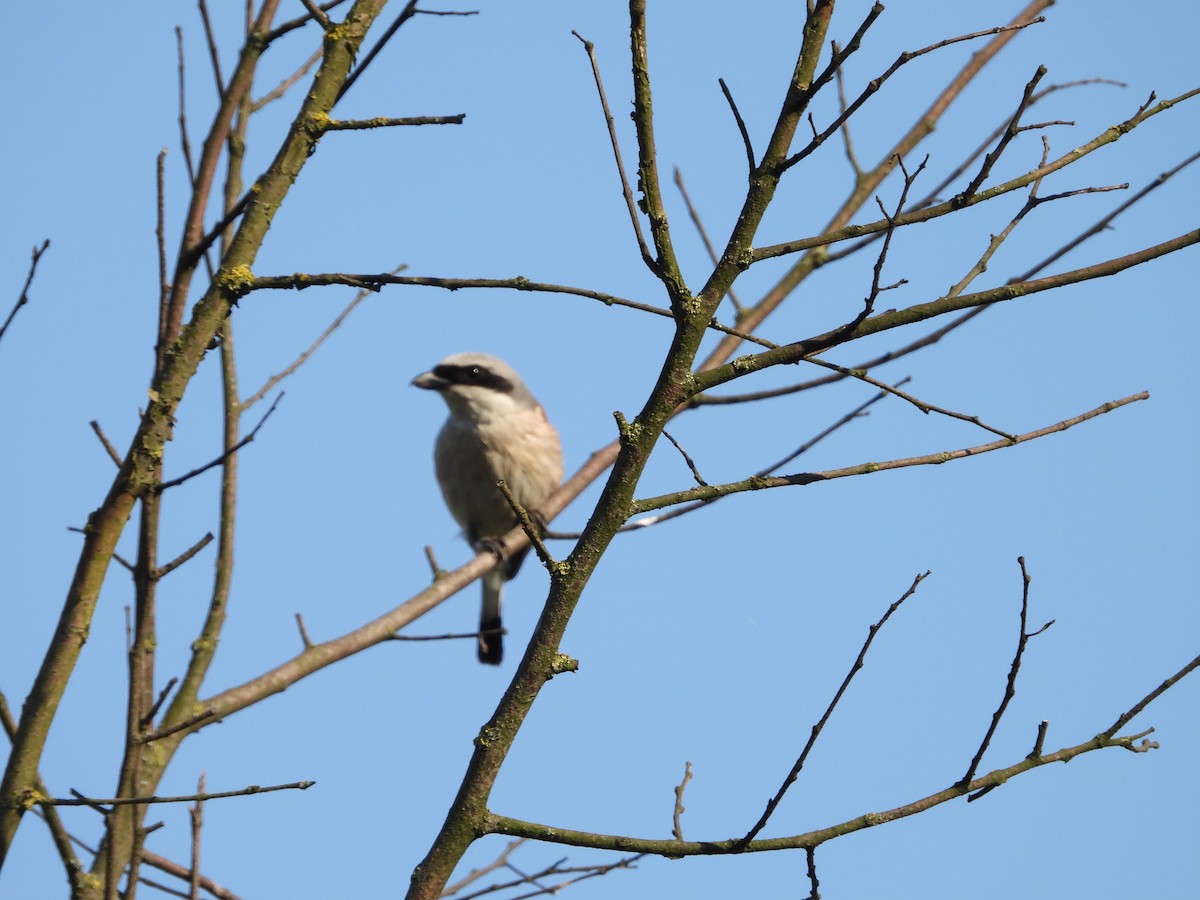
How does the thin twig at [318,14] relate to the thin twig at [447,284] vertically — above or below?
above

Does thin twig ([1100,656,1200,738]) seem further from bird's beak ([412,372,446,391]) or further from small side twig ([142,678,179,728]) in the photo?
bird's beak ([412,372,446,391])

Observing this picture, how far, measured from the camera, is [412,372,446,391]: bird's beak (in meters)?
6.84

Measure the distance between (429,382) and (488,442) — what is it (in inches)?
17.8

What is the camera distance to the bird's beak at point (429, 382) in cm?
684

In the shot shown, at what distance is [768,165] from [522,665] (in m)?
0.92

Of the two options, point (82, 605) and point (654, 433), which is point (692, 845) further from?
point (82, 605)

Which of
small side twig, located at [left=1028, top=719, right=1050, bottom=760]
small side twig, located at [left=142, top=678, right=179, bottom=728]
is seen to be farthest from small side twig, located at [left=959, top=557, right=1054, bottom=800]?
small side twig, located at [left=142, top=678, right=179, bottom=728]

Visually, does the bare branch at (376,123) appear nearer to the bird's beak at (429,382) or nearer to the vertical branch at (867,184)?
the vertical branch at (867,184)

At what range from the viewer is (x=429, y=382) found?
6855mm

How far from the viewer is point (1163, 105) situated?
2.34 meters

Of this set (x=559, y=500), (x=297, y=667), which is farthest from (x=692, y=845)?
(x=559, y=500)

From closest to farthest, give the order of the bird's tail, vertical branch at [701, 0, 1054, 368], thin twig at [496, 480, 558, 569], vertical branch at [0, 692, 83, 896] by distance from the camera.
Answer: thin twig at [496, 480, 558, 569], vertical branch at [0, 692, 83, 896], vertical branch at [701, 0, 1054, 368], the bird's tail

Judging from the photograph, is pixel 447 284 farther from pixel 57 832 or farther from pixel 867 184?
pixel 867 184

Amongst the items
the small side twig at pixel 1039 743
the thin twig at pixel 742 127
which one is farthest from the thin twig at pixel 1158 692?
→ the thin twig at pixel 742 127
